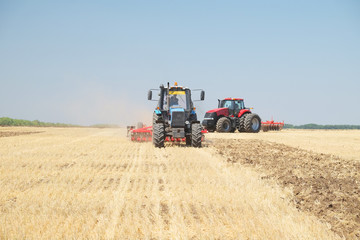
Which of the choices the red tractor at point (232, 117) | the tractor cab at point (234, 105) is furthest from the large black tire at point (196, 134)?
the tractor cab at point (234, 105)

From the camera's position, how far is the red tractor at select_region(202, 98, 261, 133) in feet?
83.9

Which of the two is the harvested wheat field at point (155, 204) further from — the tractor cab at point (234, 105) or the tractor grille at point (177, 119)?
the tractor cab at point (234, 105)

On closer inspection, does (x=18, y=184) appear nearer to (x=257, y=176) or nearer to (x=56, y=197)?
(x=56, y=197)

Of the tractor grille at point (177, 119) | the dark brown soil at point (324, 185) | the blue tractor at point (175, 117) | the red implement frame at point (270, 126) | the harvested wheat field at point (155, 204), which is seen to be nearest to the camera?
the harvested wheat field at point (155, 204)

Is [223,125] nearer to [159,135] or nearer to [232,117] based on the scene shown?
[232,117]

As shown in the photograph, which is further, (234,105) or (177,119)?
(234,105)

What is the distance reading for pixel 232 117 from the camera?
26.0 meters

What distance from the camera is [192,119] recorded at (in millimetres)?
15242

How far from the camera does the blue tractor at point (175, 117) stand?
560 inches

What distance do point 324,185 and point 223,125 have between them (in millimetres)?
18792

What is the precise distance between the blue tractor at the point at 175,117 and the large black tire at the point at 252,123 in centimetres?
1042

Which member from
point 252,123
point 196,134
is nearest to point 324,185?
point 196,134

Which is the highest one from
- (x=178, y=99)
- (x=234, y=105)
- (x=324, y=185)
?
(x=234, y=105)

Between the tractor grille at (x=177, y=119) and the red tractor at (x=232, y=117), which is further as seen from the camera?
the red tractor at (x=232, y=117)
